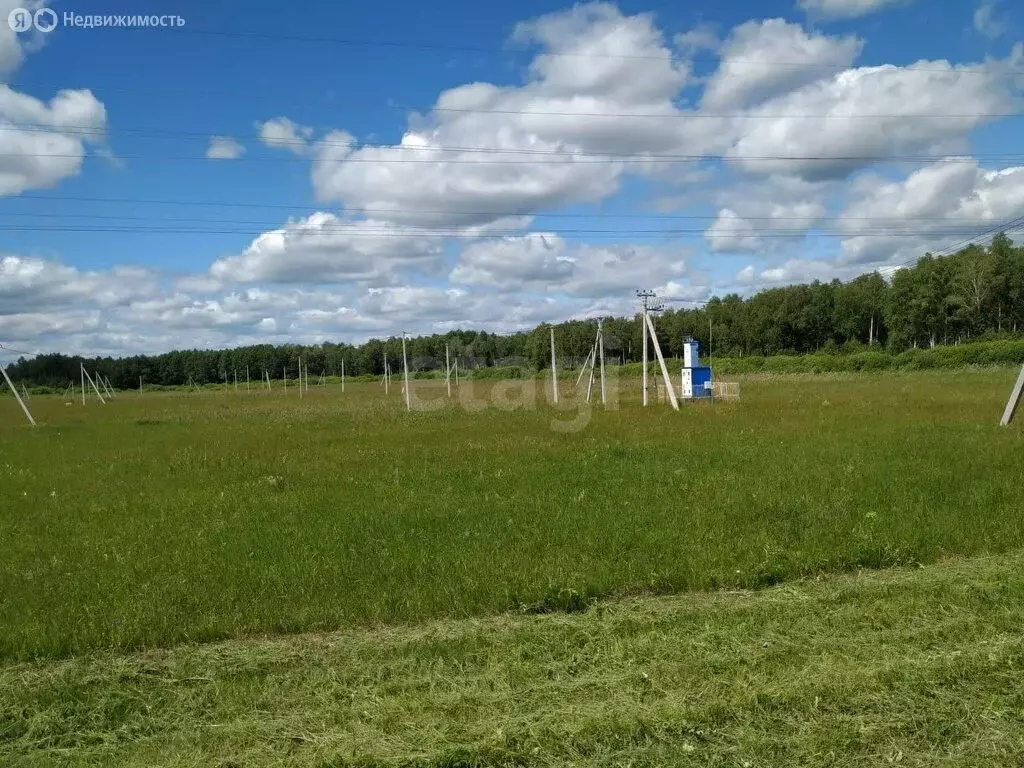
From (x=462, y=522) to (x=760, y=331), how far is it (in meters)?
99.8

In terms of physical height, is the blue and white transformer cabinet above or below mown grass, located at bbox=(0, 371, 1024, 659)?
above

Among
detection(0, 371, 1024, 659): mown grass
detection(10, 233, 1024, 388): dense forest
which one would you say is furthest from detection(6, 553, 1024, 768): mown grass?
detection(10, 233, 1024, 388): dense forest

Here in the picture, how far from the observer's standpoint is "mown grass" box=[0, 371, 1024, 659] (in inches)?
291

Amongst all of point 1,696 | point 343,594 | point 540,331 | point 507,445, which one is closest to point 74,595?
point 1,696

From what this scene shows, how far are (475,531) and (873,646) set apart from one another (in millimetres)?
5198

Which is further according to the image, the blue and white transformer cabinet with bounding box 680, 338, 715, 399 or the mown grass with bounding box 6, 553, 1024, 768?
the blue and white transformer cabinet with bounding box 680, 338, 715, 399

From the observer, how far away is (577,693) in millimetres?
5230

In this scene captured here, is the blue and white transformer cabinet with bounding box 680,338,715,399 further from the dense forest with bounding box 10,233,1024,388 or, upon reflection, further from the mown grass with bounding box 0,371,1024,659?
the dense forest with bounding box 10,233,1024,388

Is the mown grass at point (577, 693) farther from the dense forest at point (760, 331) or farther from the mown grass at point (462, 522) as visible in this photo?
the dense forest at point (760, 331)

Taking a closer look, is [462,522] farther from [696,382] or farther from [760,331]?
[760,331]

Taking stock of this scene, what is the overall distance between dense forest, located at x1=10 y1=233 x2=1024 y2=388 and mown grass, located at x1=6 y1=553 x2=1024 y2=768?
49.1 m

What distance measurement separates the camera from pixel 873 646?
586 cm

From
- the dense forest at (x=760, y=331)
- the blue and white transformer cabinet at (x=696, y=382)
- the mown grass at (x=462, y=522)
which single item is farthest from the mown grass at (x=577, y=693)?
the dense forest at (x=760, y=331)

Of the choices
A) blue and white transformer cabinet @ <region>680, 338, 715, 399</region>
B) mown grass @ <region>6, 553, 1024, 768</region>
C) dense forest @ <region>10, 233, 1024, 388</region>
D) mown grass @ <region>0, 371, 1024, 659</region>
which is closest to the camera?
mown grass @ <region>6, 553, 1024, 768</region>
